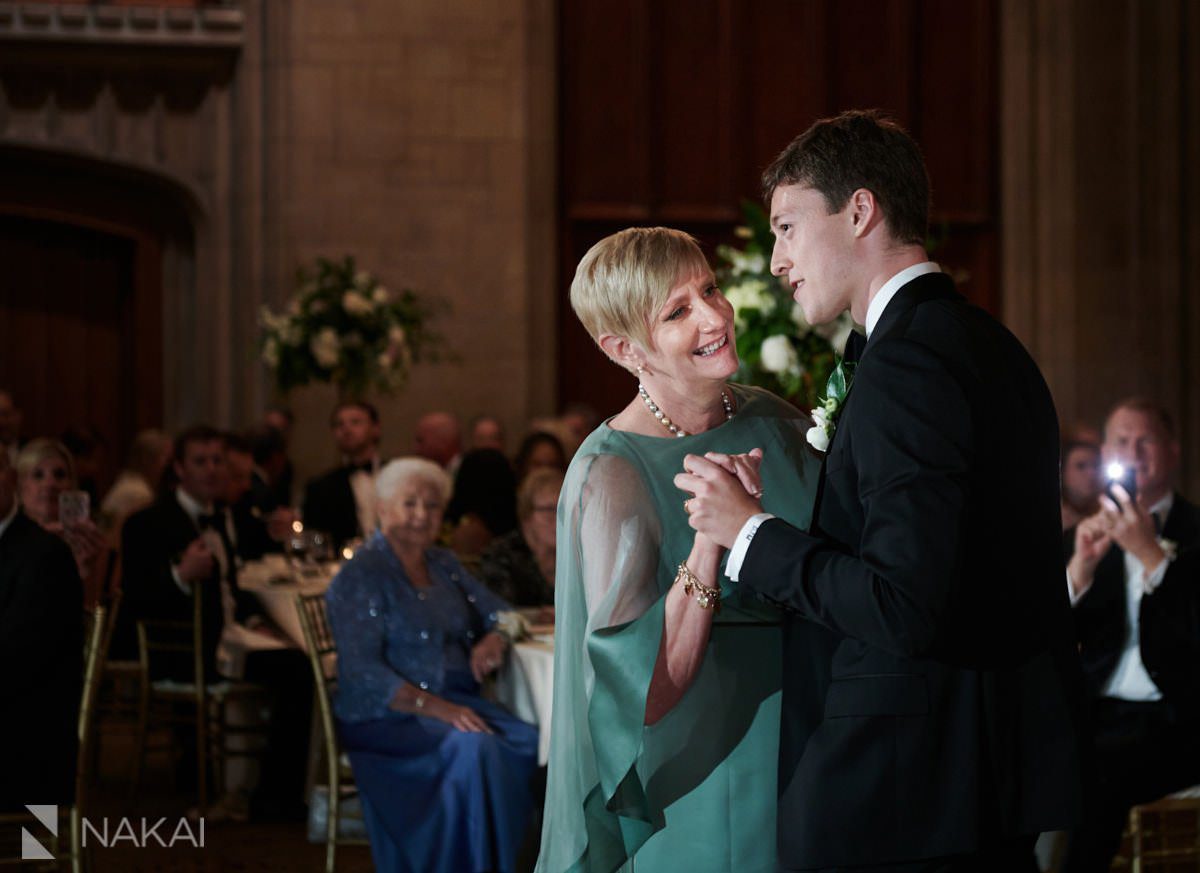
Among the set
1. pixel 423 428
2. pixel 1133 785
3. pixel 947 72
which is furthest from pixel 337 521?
pixel 947 72

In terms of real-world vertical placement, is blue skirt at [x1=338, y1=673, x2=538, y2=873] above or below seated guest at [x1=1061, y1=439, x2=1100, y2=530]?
below

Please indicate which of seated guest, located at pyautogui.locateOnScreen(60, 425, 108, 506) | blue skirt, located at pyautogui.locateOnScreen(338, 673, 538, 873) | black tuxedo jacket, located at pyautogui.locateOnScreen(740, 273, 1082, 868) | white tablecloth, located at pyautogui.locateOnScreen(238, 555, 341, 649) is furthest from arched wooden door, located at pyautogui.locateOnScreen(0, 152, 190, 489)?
black tuxedo jacket, located at pyautogui.locateOnScreen(740, 273, 1082, 868)

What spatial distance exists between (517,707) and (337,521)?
10.8ft

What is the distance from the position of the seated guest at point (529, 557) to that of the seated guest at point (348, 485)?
2.40 m

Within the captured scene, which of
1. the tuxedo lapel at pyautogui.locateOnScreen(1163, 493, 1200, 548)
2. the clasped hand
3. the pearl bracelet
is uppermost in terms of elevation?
the clasped hand

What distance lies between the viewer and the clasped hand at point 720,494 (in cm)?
216

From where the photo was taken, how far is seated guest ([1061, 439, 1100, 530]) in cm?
695

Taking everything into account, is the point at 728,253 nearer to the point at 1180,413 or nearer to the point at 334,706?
the point at 334,706

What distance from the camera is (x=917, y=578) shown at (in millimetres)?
1942

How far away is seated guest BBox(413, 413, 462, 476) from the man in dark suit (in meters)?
7.27

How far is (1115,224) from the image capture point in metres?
11.2

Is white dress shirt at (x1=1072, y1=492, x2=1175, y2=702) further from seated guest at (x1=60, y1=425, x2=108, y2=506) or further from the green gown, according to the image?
seated guest at (x1=60, y1=425, x2=108, y2=506)

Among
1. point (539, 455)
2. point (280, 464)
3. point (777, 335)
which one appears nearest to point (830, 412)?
point (777, 335)

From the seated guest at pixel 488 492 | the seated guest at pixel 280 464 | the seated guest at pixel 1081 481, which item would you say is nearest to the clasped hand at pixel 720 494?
the seated guest at pixel 1081 481
